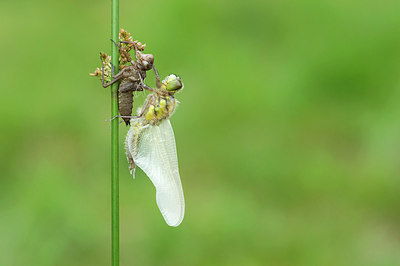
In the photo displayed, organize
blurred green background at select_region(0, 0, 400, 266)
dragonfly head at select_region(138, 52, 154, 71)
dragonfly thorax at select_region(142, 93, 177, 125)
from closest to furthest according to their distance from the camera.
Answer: dragonfly head at select_region(138, 52, 154, 71) → dragonfly thorax at select_region(142, 93, 177, 125) → blurred green background at select_region(0, 0, 400, 266)

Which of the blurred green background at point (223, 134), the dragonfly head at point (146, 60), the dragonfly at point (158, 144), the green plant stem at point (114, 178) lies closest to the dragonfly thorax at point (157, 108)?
the dragonfly at point (158, 144)

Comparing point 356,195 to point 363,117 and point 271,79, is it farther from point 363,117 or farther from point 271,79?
point 271,79

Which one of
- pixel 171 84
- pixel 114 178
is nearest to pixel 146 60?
pixel 171 84

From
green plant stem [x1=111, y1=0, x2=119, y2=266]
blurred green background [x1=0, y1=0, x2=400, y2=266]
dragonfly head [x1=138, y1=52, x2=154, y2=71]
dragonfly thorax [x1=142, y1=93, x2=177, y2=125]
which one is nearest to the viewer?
green plant stem [x1=111, y1=0, x2=119, y2=266]

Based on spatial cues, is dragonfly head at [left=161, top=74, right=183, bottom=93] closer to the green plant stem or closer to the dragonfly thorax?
the dragonfly thorax

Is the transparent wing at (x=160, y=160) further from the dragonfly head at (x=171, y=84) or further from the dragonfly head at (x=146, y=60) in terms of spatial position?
the dragonfly head at (x=146, y=60)

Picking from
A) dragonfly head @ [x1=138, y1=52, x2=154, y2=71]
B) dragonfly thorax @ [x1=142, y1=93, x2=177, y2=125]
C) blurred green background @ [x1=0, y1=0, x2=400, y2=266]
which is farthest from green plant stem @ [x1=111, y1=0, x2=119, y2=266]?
blurred green background @ [x1=0, y1=0, x2=400, y2=266]
